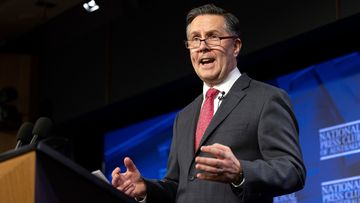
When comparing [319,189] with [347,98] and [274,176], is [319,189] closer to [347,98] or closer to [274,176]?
[347,98]

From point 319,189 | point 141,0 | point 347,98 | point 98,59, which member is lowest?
point 319,189

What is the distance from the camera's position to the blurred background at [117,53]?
485 cm

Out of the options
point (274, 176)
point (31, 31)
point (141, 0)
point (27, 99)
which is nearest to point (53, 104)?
point (27, 99)

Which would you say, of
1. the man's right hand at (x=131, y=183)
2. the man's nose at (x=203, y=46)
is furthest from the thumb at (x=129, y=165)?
the man's nose at (x=203, y=46)

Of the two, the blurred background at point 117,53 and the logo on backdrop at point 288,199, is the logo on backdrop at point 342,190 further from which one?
the blurred background at point 117,53

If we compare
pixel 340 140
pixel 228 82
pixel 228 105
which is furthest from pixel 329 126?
pixel 228 105

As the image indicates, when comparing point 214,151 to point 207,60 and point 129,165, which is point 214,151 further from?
point 207,60

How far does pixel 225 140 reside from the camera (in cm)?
249

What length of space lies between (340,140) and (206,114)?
195 cm

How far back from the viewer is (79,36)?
6652 millimetres

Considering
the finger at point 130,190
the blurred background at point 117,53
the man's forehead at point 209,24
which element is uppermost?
the blurred background at point 117,53

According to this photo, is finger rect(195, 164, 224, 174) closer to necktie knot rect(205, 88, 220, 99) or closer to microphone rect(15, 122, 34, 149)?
necktie knot rect(205, 88, 220, 99)

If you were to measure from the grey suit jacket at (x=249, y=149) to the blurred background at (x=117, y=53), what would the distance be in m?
2.12

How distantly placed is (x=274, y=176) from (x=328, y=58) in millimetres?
2583
